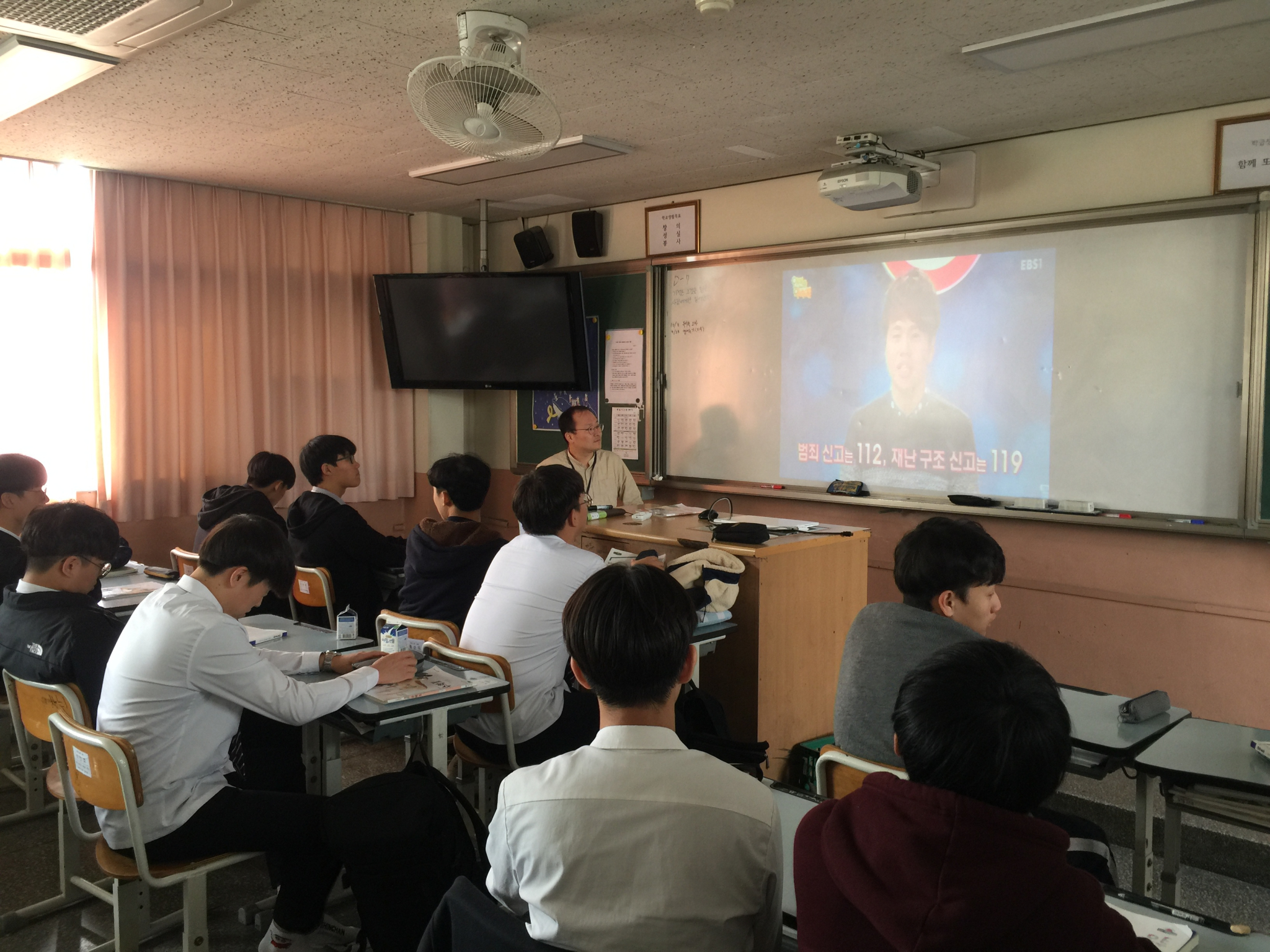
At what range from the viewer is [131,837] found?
2.06 m

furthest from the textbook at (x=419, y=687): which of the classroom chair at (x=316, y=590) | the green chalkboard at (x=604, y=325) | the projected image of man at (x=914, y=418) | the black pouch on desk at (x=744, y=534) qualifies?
the green chalkboard at (x=604, y=325)

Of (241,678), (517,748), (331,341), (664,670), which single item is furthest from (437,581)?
(331,341)

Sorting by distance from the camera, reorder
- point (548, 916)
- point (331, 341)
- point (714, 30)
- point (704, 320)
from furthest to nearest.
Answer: point (331, 341), point (704, 320), point (714, 30), point (548, 916)

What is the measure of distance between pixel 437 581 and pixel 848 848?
2.35 meters

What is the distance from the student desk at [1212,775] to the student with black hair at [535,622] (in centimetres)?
148

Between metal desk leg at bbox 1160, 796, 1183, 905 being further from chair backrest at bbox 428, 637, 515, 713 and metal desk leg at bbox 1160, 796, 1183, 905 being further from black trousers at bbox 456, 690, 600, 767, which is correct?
chair backrest at bbox 428, 637, 515, 713

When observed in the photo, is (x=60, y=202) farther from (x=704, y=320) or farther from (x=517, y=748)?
(x=517, y=748)

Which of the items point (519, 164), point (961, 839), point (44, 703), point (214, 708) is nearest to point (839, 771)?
point (961, 839)

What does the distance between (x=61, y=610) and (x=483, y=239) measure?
4460 millimetres

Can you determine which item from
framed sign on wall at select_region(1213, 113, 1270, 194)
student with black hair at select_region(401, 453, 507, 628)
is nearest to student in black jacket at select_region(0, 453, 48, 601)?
student with black hair at select_region(401, 453, 507, 628)

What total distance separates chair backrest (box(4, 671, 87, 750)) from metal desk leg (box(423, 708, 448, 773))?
80 cm

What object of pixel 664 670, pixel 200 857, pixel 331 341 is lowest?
pixel 200 857

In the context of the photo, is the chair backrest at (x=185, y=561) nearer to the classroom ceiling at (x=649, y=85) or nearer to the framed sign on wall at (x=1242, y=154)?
the classroom ceiling at (x=649, y=85)

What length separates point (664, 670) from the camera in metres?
1.44
